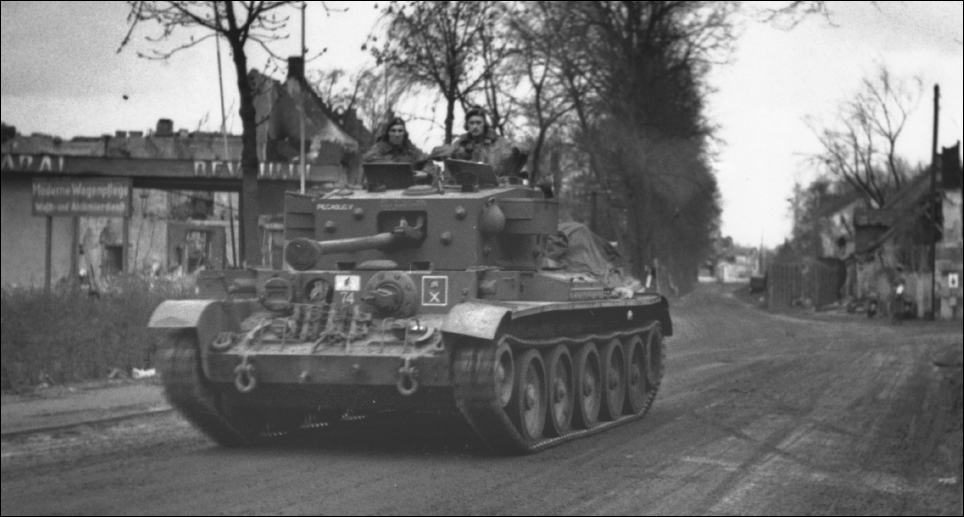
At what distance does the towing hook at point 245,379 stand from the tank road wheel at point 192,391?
0.38m

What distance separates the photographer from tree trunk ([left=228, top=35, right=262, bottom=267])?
15.8 metres

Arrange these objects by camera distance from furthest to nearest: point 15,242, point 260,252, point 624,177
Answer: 1. point 624,177
2. point 15,242
3. point 260,252

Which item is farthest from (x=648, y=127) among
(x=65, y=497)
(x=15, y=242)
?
(x=65, y=497)

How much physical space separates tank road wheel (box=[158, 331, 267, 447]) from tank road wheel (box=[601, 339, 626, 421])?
4129 millimetres

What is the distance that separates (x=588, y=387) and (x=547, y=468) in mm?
3177

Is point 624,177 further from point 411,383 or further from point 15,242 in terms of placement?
point 411,383

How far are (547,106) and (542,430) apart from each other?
691 inches

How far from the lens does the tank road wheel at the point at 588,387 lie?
12539mm

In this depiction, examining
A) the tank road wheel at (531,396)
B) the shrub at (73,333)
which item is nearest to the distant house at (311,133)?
the shrub at (73,333)

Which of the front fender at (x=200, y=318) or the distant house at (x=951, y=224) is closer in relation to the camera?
the front fender at (x=200, y=318)

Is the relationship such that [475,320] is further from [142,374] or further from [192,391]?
[142,374]

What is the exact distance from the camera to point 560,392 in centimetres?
1213

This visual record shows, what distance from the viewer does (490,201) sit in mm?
11930

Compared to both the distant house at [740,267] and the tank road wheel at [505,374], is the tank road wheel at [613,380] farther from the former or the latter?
the distant house at [740,267]
